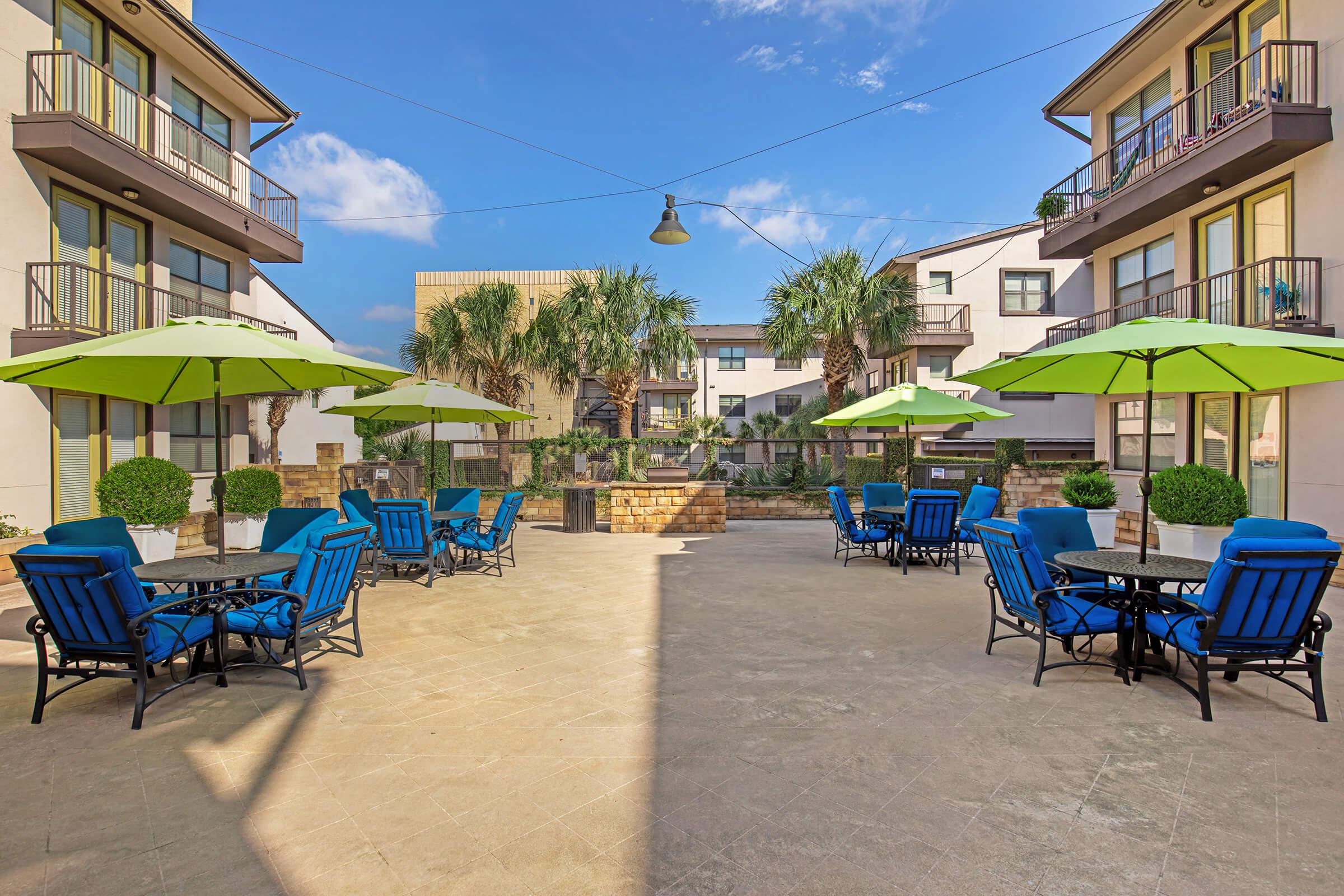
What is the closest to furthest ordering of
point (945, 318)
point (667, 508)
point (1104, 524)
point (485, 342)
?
point (1104, 524), point (667, 508), point (485, 342), point (945, 318)

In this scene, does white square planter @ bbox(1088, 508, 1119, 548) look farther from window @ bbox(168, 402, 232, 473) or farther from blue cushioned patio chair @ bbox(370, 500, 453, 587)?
window @ bbox(168, 402, 232, 473)

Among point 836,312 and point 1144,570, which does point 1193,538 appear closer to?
point 1144,570

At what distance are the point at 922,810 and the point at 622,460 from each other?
13.1 metres

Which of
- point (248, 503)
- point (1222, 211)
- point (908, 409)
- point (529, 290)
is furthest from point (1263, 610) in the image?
point (529, 290)

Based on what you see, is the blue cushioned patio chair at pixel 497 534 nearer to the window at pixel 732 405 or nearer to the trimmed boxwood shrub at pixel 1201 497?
the trimmed boxwood shrub at pixel 1201 497

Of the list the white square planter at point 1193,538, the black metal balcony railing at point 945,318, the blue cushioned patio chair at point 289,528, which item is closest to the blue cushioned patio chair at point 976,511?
the white square planter at point 1193,538

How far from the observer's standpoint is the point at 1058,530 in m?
5.68

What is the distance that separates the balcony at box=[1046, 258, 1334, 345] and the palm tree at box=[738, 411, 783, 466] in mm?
18810

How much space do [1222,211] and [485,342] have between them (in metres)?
16.5

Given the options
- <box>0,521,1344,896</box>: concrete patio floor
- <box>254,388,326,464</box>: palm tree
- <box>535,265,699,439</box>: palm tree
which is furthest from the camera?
<box>254,388,326,464</box>: palm tree

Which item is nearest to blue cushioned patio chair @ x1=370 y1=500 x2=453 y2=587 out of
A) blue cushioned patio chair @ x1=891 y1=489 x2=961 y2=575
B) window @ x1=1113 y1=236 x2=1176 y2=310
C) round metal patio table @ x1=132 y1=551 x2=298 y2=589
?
round metal patio table @ x1=132 y1=551 x2=298 y2=589

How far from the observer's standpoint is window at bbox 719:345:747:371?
110 feet

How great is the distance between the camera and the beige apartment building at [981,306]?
24281mm

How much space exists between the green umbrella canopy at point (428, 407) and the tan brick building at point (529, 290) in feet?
78.6
